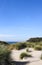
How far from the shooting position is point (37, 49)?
25844 millimetres

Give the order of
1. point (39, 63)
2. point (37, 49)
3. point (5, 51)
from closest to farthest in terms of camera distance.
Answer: point (5, 51)
point (39, 63)
point (37, 49)

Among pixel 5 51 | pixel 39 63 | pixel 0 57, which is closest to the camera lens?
pixel 0 57

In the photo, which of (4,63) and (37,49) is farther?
(37,49)

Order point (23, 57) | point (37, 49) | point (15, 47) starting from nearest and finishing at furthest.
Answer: point (23, 57) < point (37, 49) < point (15, 47)

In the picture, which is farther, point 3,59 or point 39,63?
point 39,63

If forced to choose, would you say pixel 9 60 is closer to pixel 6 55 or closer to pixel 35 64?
pixel 6 55

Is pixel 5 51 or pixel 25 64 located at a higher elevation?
pixel 5 51

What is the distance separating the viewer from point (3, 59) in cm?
1345

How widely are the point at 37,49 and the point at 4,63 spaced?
→ 42.0ft

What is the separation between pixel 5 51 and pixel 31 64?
229cm

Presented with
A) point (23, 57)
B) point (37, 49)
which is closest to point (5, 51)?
point (23, 57)

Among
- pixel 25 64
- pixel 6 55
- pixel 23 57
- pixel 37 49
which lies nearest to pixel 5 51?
pixel 6 55

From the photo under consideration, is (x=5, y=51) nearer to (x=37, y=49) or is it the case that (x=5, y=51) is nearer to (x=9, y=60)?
(x=9, y=60)

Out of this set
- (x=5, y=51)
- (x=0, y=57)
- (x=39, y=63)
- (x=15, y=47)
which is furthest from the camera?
(x=15, y=47)
